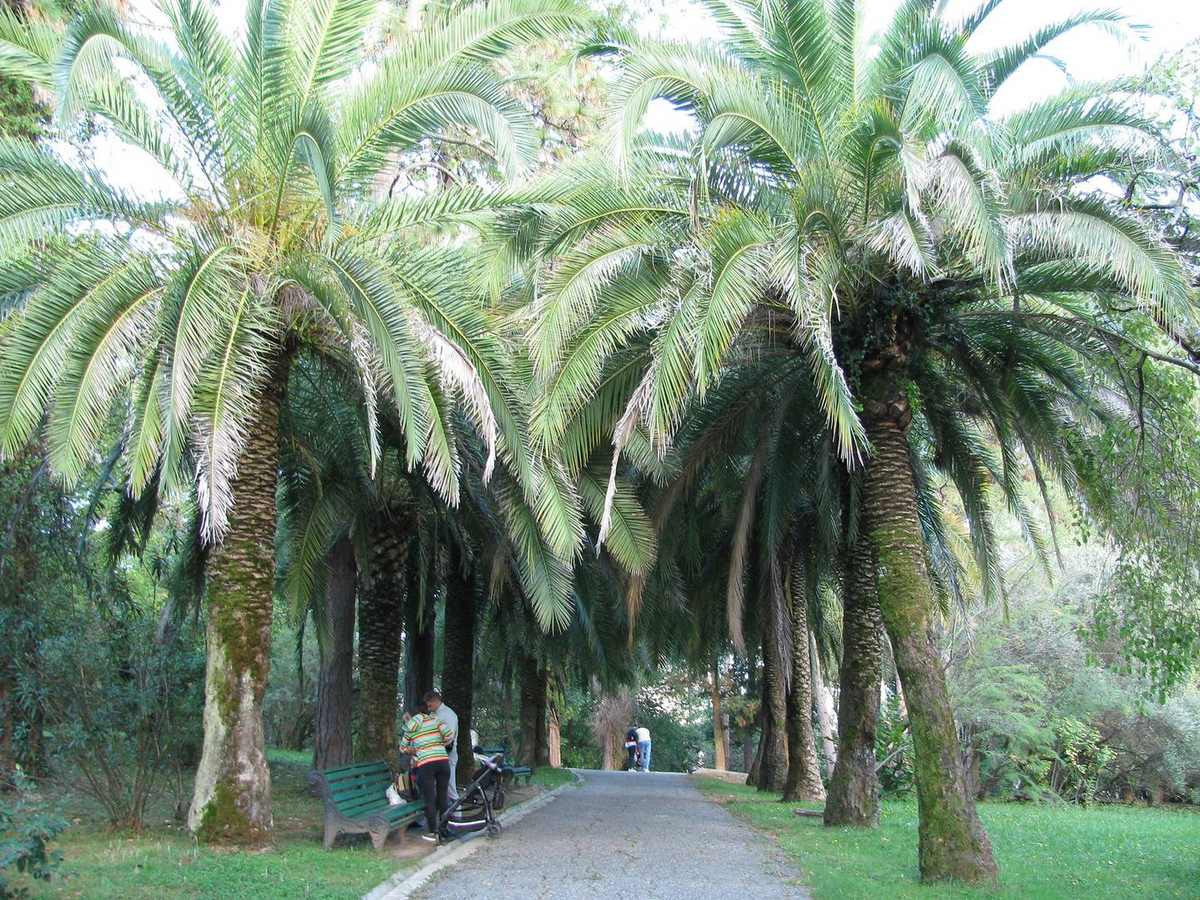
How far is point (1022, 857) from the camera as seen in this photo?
1108cm

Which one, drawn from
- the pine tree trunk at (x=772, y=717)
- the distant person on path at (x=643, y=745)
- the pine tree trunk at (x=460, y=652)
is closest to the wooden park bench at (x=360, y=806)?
the pine tree trunk at (x=460, y=652)

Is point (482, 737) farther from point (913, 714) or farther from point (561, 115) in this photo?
point (913, 714)

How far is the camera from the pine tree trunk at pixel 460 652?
16.9 metres

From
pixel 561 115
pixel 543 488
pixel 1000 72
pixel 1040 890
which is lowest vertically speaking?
Result: pixel 1040 890

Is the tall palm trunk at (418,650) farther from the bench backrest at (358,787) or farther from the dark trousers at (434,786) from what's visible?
the dark trousers at (434,786)

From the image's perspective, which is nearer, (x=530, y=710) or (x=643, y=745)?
(x=530, y=710)

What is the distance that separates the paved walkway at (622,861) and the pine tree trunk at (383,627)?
8.27ft

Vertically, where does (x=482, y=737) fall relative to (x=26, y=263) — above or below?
below

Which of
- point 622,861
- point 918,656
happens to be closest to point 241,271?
point 622,861

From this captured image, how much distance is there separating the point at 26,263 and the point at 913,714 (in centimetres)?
915

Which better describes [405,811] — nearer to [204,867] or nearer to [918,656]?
[204,867]

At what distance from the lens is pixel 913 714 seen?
9461 mm

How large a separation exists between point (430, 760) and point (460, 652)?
21.7ft

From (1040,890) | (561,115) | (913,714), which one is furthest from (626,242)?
(561,115)
